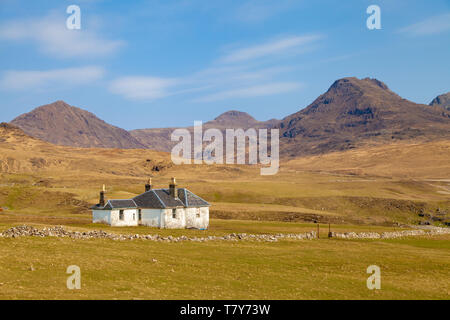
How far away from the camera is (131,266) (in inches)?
1244

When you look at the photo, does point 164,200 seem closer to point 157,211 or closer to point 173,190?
point 157,211

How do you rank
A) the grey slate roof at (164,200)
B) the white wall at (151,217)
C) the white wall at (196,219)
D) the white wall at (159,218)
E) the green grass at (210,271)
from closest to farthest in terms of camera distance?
the green grass at (210,271) → the white wall at (159,218) → the white wall at (151,217) → the grey slate roof at (164,200) → the white wall at (196,219)

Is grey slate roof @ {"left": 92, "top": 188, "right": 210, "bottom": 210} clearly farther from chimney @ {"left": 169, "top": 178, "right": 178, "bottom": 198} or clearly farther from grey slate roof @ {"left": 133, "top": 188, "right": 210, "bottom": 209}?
chimney @ {"left": 169, "top": 178, "right": 178, "bottom": 198}

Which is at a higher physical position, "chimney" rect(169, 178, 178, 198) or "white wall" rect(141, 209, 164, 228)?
"chimney" rect(169, 178, 178, 198)

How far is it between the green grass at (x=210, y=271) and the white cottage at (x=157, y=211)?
1887 cm

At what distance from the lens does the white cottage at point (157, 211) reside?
6275 centimetres

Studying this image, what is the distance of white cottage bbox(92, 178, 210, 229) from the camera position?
206 ft

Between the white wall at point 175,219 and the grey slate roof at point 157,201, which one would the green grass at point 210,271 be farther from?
the white wall at point 175,219

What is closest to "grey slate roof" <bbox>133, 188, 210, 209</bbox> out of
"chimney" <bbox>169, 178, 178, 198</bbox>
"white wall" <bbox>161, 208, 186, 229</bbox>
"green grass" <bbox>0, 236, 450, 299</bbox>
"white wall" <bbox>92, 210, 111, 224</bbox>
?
"chimney" <bbox>169, 178, 178, 198</bbox>

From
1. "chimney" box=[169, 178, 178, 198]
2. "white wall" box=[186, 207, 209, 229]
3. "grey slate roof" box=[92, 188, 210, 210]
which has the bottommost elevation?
"white wall" box=[186, 207, 209, 229]

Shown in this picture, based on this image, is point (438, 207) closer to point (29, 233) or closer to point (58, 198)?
point (58, 198)

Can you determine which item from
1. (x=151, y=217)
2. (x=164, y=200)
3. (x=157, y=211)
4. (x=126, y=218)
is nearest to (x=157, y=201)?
(x=164, y=200)

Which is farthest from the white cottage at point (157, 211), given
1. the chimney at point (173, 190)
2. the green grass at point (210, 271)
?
the green grass at point (210, 271)

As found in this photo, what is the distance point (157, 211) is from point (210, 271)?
113ft
